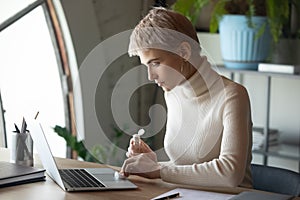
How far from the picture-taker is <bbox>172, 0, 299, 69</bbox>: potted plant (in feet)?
13.1

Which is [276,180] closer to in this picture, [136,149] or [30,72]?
[136,149]

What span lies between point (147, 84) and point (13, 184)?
8.79 feet

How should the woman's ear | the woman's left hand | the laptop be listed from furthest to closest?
the woman's ear → the woman's left hand → the laptop

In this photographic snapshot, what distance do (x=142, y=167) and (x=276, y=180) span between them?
537mm

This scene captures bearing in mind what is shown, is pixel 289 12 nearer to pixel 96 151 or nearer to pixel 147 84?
pixel 147 84

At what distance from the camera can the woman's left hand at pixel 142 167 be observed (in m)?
2.15

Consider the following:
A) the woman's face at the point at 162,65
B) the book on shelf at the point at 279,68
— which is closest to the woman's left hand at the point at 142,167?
the woman's face at the point at 162,65

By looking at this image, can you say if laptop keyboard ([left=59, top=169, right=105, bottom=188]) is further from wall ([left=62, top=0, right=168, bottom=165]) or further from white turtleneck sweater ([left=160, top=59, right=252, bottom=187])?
wall ([left=62, top=0, right=168, bottom=165])

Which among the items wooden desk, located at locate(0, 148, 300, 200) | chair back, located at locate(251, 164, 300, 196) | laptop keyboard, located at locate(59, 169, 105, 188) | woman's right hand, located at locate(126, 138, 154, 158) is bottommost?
chair back, located at locate(251, 164, 300, 196)

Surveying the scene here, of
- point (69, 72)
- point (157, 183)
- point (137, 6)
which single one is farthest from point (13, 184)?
point (137, 6)

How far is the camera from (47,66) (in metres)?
4.27

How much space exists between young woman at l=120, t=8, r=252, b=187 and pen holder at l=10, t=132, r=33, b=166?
363 millimetres

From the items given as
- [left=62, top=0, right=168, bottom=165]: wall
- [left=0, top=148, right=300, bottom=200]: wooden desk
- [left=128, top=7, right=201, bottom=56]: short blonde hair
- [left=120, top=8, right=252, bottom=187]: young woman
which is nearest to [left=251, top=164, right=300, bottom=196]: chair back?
[left=120, top=8, right=252, bottom=187]: young woman

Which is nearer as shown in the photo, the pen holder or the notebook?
the notebook
